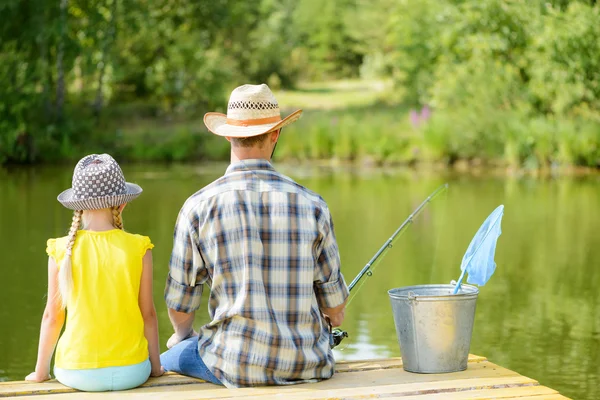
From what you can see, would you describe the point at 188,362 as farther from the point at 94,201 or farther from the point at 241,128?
the point at 241,128

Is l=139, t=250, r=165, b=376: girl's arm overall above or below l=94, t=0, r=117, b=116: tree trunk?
below

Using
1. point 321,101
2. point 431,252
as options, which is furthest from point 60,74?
point 431,252

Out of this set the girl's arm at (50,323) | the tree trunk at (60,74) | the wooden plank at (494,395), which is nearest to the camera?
the wooden plank at (494,395)

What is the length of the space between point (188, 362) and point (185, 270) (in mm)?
290

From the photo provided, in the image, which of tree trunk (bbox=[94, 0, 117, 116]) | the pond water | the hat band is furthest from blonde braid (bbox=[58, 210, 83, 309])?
tree trunk (bbox=[94, 0, 117, 116])

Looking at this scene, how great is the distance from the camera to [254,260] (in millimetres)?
2834

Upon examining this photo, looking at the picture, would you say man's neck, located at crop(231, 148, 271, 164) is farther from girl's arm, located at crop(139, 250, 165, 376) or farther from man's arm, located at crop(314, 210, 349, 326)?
girl's arm, located at crop(139, 250, 165, 376)

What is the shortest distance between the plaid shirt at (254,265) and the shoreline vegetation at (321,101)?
14.3 m

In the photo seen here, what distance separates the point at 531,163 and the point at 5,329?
12.7 metres

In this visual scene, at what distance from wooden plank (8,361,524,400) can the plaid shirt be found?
7 centimetres

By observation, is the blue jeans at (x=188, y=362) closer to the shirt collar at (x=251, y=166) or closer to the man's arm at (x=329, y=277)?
the man's arm at (x=329, y=277)

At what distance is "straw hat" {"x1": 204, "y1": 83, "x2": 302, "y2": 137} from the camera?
113 inches

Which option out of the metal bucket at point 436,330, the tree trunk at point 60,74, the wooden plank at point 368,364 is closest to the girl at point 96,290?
the wooden plank at point 368,364

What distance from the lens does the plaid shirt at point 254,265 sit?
112 inches
